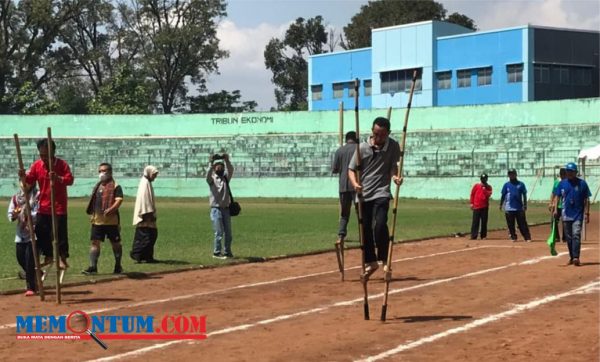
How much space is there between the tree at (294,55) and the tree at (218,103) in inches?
463

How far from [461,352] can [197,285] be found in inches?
228

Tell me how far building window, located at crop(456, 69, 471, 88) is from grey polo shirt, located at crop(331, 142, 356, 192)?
2373 inches

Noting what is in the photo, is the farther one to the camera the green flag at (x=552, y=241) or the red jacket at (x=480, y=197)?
the red jacket at (x=480, y=197)

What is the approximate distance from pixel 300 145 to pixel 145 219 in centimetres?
4283

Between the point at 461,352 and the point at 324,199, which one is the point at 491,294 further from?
the point at 324,199

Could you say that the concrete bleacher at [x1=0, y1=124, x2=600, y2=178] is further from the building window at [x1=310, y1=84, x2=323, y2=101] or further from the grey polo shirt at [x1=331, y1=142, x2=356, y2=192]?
the grey polo shirt at [x1=331, y1=142, x2=356, y2=192]

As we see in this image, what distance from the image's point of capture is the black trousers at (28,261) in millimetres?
12633

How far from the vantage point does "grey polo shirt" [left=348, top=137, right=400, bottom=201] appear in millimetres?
11359

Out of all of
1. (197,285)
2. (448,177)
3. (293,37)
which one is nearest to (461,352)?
(197,285)

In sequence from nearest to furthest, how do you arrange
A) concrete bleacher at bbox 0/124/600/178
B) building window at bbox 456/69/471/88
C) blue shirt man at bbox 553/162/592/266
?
blue shirt man at bbox 553/162/592/266 → concrete bleacher at bbox 0/124/600/178 → building window at bbox 456/69/471/88

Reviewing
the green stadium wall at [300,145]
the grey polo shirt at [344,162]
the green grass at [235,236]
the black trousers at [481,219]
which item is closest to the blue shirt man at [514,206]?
the black trousers at [481,219]

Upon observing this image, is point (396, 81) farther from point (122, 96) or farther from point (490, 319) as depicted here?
point (490, 319)

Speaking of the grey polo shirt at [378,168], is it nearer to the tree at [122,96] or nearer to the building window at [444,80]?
the building window at [444,80]

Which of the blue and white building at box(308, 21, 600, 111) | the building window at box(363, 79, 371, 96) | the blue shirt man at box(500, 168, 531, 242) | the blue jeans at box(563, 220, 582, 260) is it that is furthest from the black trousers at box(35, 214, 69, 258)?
the building window at box(363, 79, 371, 96)
